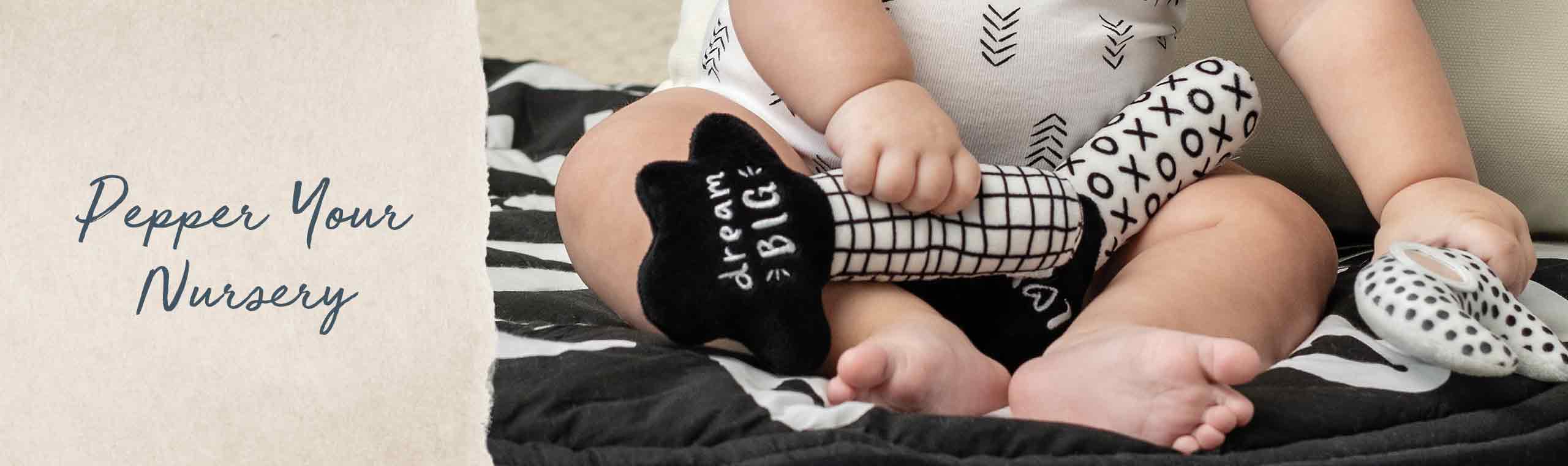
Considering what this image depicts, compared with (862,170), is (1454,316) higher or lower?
lower

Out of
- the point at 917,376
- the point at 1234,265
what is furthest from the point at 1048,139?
the point at 917,376

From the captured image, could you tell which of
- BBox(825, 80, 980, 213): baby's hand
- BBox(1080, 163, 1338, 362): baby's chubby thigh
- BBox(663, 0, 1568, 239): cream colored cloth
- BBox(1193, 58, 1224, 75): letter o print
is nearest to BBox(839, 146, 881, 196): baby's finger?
BBox(825, 80, 980, 213): baby's hand

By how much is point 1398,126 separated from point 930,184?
0.92 ft

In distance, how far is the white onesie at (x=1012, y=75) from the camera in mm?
663

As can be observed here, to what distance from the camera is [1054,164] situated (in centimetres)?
68

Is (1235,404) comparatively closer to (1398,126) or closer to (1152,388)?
(1152,388)

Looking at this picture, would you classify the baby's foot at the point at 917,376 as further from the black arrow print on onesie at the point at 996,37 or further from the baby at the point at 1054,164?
the black arrow print on onesie at the point at 996,37

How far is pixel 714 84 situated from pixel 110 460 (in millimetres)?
359

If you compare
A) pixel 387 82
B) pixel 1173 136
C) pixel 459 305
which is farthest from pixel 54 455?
pixel 1173 136

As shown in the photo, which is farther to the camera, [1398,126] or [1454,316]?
[1398,126]

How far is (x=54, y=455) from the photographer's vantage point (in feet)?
1.66

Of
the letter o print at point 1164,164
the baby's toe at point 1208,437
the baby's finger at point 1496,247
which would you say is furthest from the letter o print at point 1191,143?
the baby's toe at point 1208,437

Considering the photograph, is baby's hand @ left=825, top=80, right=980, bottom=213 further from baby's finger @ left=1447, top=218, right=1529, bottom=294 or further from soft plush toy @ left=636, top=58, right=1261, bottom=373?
baby's finger @ left=1447, top=218, right=1529, bottom=294

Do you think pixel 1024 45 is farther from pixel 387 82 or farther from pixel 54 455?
pixel 54 455
